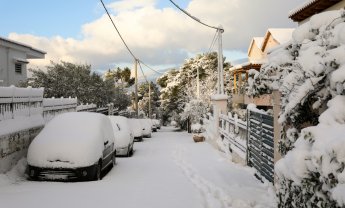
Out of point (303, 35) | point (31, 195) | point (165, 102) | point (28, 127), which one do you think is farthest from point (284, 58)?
point (165, 102)

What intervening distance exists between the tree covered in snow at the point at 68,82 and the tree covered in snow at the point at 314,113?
24.7 metres

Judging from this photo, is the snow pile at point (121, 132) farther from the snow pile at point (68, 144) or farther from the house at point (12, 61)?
the house at point (12, 61)

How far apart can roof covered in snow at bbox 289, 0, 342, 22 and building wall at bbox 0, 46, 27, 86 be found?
18.2m

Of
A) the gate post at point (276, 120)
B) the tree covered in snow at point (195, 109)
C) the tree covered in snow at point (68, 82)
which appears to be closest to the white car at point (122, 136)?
the gate post at point (276, 120)

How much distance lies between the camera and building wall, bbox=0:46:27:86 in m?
28.0

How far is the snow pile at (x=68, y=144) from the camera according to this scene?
29.6 feet

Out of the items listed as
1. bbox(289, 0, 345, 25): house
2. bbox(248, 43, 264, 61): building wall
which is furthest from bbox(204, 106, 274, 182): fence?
bbox(248, 43, 264, 61): building wall

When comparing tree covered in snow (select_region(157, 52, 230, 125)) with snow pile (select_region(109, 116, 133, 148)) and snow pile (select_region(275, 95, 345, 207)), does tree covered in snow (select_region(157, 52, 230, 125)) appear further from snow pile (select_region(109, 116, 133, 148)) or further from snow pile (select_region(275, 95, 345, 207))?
snow pile (select_region(275, 95, 345, 207))

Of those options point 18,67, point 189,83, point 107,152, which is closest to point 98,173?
point 107,152

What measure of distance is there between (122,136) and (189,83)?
143 ft

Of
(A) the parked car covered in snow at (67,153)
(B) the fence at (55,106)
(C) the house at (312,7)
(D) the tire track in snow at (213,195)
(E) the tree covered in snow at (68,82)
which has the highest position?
(C) the house at (312,7)

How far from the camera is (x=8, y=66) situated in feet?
94.2

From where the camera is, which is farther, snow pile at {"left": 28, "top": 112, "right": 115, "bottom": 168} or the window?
the window

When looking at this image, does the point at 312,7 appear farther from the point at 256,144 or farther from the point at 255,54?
the point at 255,54
